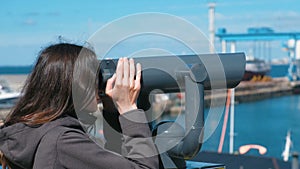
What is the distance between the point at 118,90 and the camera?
1.12 m

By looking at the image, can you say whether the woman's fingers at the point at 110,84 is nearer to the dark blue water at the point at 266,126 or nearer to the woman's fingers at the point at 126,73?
the woman's fingers at the point at 126,73

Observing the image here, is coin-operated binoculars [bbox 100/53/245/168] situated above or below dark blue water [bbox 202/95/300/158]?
above

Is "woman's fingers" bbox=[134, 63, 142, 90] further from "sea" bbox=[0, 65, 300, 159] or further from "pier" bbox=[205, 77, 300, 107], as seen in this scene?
"pier" bbox=[205, 77, 300, 107]

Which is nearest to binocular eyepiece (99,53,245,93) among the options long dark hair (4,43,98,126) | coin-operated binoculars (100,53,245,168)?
coin-operated binoculars (100,53,245,168)

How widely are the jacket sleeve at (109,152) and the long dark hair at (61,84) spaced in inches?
2.4

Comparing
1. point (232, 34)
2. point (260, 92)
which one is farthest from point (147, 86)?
point (260, 92)

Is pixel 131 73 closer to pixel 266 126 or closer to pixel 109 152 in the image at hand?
pixel 109 152

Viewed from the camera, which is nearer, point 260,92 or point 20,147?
point 20,147

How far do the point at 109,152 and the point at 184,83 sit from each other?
286 mm

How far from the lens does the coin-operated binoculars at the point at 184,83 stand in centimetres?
121

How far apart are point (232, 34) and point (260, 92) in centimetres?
1234

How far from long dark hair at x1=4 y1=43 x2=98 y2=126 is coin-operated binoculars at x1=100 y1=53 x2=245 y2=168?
8cm

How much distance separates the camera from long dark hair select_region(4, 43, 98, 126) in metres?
1.09

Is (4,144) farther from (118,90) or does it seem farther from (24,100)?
(118,90)
